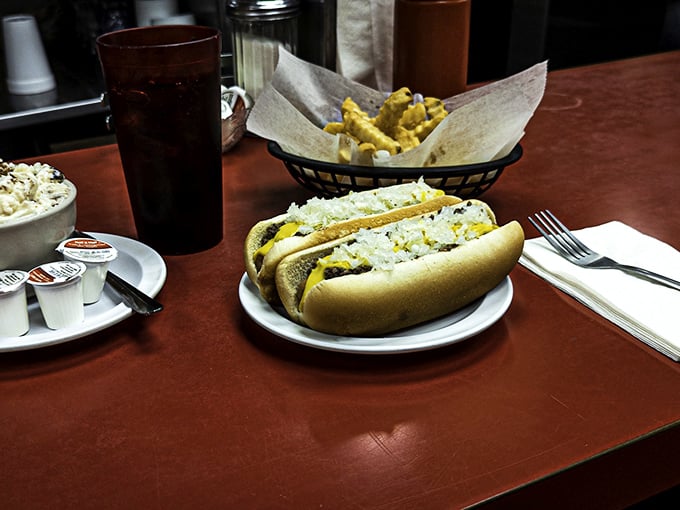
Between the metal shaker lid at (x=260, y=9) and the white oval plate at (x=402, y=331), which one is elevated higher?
the metal shaker lid at (x=260, y=9)

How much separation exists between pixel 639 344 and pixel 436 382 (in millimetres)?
282

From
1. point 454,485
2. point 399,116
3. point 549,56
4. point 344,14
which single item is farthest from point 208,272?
point 549,56

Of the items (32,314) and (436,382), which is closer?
(436,382)

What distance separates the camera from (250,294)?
1.00 metres

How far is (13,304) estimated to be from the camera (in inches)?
35.4

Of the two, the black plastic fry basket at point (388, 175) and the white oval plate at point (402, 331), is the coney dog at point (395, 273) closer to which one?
the white oval plate at point (402, 331)

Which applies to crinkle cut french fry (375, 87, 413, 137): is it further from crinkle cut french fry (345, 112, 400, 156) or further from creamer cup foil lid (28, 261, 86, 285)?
creamer cup foil lid (28, 261, 86, 285)

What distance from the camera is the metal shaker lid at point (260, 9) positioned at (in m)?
1.77

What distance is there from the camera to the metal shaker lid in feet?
5.82

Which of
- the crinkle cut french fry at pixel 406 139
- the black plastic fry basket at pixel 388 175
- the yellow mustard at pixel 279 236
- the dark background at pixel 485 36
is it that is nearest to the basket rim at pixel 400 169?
the black plastic fry basket at pixel 388 175

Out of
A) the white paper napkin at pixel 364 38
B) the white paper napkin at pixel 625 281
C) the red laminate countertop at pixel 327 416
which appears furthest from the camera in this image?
the white paper napkin at pixel 364 38

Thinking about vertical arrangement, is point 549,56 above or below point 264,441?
below

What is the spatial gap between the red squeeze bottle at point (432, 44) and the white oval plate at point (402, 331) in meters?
0.77

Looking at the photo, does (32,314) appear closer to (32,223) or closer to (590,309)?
(32,223)
